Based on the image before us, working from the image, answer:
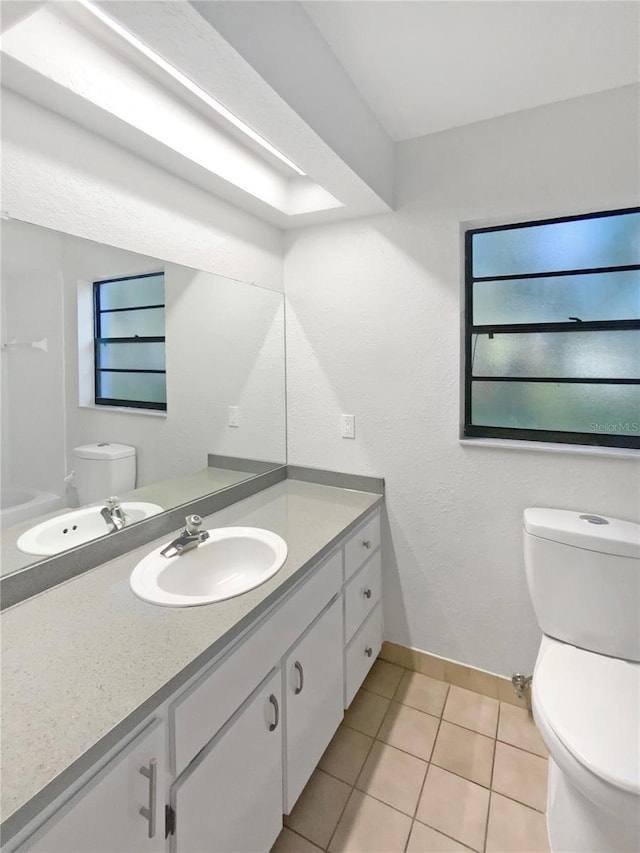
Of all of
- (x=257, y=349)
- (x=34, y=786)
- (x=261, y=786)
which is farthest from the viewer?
(x=257, y=349)

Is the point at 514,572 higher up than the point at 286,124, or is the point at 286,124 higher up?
the point at 286,124

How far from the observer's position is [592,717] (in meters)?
1.12

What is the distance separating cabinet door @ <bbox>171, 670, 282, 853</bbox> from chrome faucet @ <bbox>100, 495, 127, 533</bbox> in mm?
678

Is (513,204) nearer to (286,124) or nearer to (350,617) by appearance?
(286,124)

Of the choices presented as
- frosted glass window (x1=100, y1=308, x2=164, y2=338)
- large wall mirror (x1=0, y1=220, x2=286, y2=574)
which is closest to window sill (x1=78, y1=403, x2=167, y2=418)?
large wall mirror (x1=0, y1=220, x2=286, y2=574)

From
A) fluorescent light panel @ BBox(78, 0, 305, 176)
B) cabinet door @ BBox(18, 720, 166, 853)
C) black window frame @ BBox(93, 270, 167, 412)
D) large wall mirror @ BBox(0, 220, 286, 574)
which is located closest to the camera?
cabinet door @ BBox(18, 720, 166, 853)

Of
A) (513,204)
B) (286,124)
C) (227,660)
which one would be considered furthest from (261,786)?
(513,204)

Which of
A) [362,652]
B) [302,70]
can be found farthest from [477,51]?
[362,652]

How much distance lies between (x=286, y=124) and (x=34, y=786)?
1531mm

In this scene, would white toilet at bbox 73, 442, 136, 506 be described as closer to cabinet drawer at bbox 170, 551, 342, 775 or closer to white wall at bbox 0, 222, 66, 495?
white wall at bbox 0, 222, 66, 495

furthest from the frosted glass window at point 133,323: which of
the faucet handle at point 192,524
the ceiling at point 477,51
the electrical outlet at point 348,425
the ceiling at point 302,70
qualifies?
the ceiling at point 477,51

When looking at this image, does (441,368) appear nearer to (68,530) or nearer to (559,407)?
(559,407)

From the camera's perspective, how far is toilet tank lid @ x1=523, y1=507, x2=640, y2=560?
1384 mm

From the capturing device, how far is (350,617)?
64.7 inches
